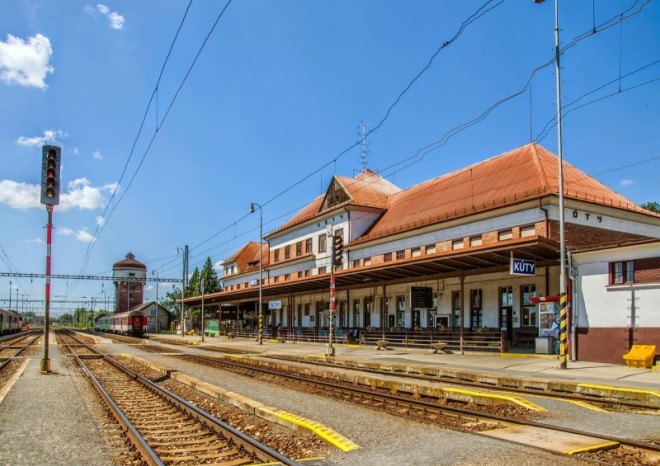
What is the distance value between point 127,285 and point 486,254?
96338mm

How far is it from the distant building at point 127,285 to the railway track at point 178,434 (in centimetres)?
9319

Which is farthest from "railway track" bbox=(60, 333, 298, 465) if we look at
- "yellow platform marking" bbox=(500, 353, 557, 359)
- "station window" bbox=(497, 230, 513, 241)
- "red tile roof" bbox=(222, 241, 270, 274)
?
"red tile roof" bbox=(222, 241, 270, 274)

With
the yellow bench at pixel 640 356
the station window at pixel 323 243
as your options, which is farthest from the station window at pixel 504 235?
the station window at pixel 323 243

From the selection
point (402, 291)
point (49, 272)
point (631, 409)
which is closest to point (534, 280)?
point (402, 291)

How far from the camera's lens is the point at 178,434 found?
910cm

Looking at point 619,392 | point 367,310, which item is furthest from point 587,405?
point 367,310

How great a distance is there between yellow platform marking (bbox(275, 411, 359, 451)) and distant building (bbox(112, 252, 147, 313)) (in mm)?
97236

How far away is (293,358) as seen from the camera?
85.8ft

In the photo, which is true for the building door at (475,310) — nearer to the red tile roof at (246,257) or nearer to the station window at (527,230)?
the station window at (527,230)

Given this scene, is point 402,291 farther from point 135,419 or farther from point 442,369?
point 135,419

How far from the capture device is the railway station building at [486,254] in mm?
19734

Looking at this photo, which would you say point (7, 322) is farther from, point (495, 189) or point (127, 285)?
point (495, 189)

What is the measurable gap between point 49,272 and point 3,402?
5.79 metres

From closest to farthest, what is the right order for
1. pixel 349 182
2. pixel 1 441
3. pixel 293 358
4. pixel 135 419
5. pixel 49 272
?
pixel 1 441 → pixel 135 419 → pixel 49 272 → pixel 293 358 → pixel 349 182
